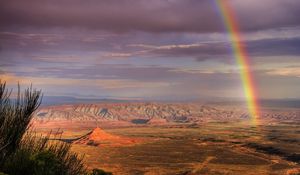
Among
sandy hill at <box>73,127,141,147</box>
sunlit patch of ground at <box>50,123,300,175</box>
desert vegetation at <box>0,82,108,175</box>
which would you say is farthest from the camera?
sandy hill at <box>73,127,141,147</box>

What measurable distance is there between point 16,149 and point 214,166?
97357 mm

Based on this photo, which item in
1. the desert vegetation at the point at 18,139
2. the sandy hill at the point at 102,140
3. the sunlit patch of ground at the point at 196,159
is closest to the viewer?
the desert vegetation at the point at 18,139

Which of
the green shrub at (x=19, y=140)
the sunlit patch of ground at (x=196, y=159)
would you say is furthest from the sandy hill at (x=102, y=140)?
the green shrub at (x=19, y=140)

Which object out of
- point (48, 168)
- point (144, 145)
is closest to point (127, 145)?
point (144, 145)

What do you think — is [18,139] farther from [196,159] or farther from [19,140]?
[196,159]

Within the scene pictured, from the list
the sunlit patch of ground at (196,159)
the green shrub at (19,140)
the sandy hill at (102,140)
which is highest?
the green shrub at (19,140)

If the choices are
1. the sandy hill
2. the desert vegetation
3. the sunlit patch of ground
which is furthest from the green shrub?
the sandy hill

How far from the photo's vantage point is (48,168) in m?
20.4

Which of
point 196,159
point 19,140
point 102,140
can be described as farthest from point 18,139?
point 102,140

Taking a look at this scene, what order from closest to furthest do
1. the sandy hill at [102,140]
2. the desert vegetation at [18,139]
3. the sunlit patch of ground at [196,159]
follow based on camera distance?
the desert vegetation at [18,139]
the sunlit patch of ground at [196,159]
the sandy hill at [102,140]

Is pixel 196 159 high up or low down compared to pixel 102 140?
down

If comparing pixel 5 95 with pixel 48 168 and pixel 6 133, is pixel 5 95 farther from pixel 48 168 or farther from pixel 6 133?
pixel 48 168

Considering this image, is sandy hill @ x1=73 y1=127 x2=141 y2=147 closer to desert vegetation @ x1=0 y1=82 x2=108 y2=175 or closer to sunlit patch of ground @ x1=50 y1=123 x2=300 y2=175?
sunlit patch of ground @ x1=50 y1=123 x2=300 y2=175

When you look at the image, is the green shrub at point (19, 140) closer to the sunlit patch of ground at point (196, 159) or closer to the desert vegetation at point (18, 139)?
the desert vegetation at point (18, 139)
